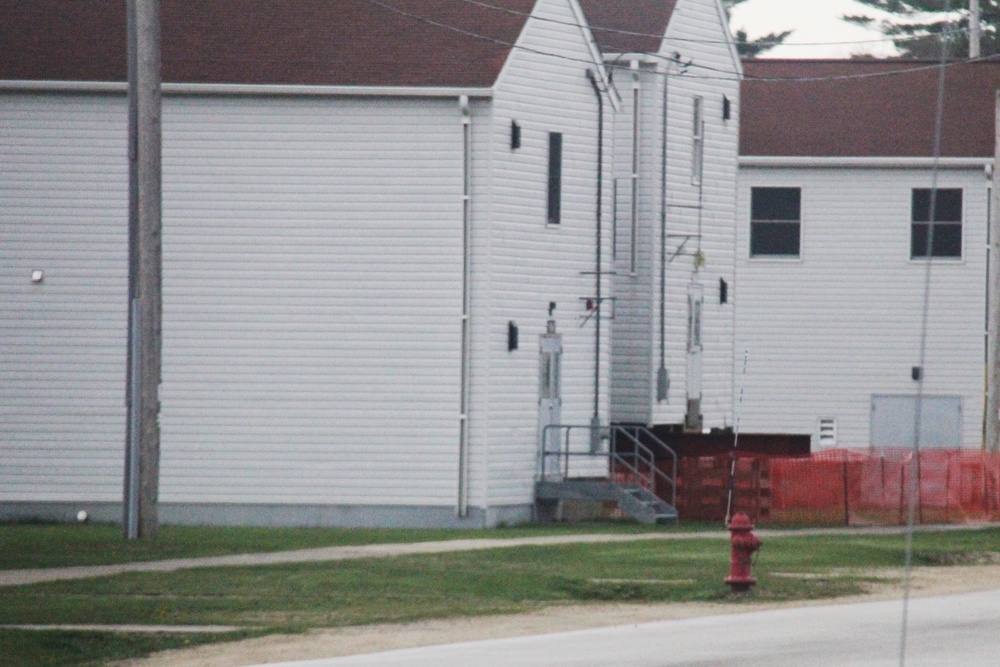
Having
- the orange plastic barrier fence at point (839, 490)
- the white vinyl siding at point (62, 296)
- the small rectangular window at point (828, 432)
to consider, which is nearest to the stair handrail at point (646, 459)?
the orange plastic barrier fence at point (839, 490)

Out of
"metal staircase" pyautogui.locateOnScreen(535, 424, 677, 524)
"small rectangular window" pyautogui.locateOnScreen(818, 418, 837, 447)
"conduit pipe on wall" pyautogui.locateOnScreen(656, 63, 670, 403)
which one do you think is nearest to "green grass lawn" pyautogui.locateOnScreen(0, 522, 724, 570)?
"metal staircase" pyautogui.locateOnScreen(535, 424, 677, 524)

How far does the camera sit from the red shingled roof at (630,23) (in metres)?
34.8

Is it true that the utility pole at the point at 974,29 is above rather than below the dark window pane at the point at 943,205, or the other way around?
above

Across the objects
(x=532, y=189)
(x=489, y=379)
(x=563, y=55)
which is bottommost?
(x=489, y=379)

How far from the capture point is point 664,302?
114 ft

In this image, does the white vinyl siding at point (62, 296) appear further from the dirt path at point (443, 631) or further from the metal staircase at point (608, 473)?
the dirt path at point (443, 631)

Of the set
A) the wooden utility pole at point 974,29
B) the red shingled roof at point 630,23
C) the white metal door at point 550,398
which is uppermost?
Result: the wooden utility pole at point 974,29

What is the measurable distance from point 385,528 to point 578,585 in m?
9.60

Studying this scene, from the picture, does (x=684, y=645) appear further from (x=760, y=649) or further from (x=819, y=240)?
(x=819, y=240)

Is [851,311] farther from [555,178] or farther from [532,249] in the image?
[532,249]

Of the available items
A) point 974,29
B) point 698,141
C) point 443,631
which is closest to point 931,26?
point 974,29

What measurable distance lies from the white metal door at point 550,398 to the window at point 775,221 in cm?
1400

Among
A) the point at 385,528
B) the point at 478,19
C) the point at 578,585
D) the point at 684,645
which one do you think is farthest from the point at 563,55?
the point at 684,645

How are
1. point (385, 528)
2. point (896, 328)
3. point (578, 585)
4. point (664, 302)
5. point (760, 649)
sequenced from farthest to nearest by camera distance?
point (896, 328)
point (664, 302)
point (385, 528)
point (578, 585)
point (760, 649)
